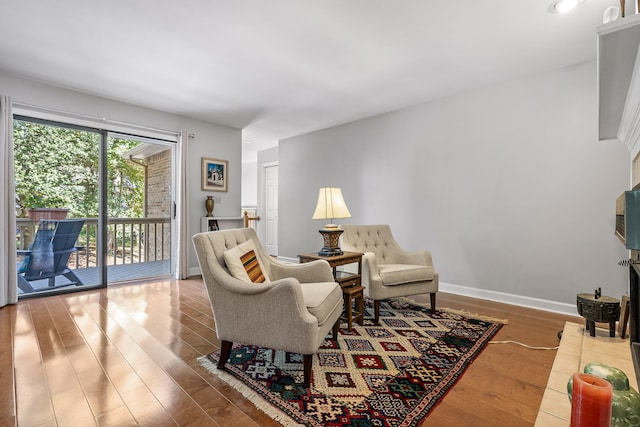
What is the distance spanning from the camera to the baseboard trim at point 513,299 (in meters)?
2.97

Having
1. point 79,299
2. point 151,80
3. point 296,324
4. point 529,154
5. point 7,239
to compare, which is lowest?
point 79,299

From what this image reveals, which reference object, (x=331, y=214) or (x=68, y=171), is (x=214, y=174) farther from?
(x=331, y=214)

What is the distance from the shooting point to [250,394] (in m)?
1.61

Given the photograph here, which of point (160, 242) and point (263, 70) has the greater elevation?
point (263, 70)

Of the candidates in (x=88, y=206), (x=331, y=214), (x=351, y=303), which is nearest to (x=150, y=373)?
(x=351, y=303)

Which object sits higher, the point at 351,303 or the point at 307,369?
the point at 351,303

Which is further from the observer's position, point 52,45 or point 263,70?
point 263,70

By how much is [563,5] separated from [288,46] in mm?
1968

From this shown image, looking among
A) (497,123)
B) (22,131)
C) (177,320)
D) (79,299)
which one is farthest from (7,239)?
(497,123)

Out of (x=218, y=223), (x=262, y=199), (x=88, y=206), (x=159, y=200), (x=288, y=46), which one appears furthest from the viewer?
(x=262, y=199)

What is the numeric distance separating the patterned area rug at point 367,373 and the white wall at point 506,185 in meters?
0.98

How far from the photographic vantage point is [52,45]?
105 inches

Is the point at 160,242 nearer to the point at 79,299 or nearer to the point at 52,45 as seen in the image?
the point at 79,299

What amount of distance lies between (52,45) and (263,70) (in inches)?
69.3
